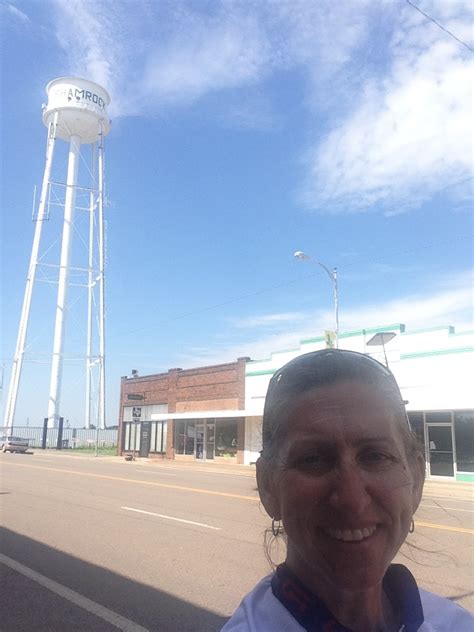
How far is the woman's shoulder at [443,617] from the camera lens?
1361 millimetres

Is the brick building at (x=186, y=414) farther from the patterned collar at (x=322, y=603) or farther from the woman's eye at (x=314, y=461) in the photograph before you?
the woman's eye at (x=314, y=461)

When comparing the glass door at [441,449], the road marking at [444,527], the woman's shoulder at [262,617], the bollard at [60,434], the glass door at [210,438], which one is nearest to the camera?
the woman's shoulder at [262,617]

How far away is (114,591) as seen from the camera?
6184 millimetres

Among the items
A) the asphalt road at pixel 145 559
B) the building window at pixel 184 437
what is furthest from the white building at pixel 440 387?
the building window at pixel 184 437

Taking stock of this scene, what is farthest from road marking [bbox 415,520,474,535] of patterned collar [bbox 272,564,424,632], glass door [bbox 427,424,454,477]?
glass door [bbox 427,424,454,477]

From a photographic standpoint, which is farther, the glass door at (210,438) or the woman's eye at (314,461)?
the glass door at (210,438)

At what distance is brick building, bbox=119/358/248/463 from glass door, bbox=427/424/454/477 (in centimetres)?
982

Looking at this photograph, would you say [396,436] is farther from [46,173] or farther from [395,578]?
[46,173]

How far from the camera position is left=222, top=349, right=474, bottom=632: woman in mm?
1243

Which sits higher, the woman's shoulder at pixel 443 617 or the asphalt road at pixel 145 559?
the woman's shoulder at pixel 443 617

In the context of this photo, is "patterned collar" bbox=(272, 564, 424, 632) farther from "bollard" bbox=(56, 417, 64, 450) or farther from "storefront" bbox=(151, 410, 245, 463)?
"bollard" bbox=(56, 417, 64, 450)

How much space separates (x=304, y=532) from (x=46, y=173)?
46.9 meters

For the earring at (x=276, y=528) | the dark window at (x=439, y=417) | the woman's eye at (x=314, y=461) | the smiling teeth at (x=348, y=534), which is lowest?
the earring at (x=276, y=528)

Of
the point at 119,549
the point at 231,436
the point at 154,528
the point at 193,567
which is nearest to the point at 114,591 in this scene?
the point at 193,567
